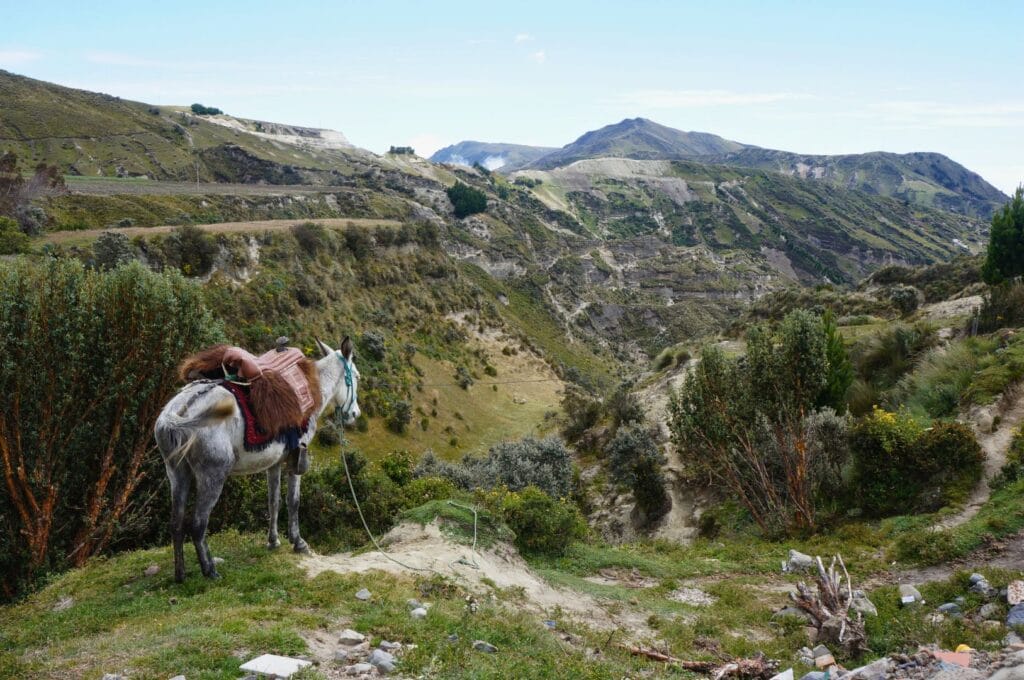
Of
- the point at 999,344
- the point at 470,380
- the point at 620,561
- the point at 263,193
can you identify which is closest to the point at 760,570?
the point at 620,561

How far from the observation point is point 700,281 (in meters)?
113

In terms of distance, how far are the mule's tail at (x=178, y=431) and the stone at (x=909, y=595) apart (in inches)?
449

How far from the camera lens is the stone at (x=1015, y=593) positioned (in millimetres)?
8520

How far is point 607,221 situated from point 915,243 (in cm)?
9685

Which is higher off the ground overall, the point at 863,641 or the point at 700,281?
the point at 700,281

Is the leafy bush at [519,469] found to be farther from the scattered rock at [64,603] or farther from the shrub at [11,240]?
the shrub at [11,240]

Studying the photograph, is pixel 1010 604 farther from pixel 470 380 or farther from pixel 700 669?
pixel 470 380

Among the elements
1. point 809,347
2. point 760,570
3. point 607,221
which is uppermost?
point 607,221

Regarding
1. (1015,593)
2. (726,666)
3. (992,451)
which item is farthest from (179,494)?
(992,451)

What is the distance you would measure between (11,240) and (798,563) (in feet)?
116

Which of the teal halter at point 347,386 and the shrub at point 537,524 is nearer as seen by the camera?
the teal halter at point 347,386

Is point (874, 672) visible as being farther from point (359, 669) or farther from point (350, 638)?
point (350, 638)

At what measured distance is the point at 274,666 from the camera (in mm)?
5543

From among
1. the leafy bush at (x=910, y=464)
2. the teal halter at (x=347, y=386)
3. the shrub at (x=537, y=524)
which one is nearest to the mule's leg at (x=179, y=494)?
the teal halter at (x=347, y=386)
